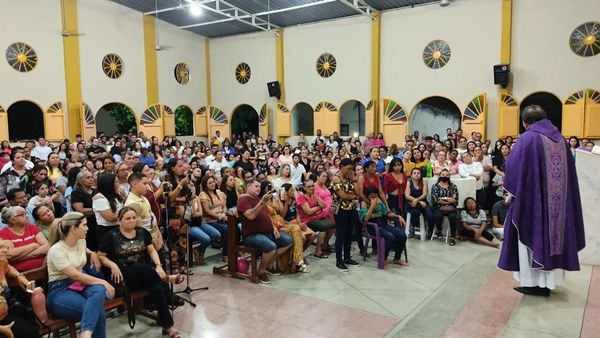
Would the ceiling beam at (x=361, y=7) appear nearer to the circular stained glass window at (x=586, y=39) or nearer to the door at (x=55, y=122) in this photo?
the circular stained glass window at (x=586, y=39)

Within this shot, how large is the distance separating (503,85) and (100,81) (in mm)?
10690

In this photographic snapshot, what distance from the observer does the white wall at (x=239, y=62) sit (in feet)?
48.2

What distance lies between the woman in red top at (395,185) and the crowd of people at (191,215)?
0.02 meters

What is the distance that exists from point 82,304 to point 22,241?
878 mm

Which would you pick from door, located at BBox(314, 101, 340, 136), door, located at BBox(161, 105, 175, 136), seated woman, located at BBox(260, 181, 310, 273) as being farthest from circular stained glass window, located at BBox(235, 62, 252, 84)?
seated woman, located at BBox(260, 181, 310, 273)

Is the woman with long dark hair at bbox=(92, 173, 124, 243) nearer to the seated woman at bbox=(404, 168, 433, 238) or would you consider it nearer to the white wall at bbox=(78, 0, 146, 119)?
the seated woman at bbox=(404, 168, 433, 238)

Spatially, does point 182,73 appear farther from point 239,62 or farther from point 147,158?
point 147,158

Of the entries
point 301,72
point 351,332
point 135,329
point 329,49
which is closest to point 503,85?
point 329,49

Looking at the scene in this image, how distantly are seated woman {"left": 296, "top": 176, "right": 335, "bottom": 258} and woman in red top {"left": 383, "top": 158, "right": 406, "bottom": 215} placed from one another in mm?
1279

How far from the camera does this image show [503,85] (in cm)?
1102

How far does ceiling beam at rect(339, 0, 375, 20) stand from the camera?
37.4 ft

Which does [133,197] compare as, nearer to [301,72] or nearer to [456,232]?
[456,232]

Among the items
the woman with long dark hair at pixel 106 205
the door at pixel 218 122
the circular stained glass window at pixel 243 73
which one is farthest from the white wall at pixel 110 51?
the woman with long dark hair at pixel 106 205

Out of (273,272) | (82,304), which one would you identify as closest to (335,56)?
(273,272)
